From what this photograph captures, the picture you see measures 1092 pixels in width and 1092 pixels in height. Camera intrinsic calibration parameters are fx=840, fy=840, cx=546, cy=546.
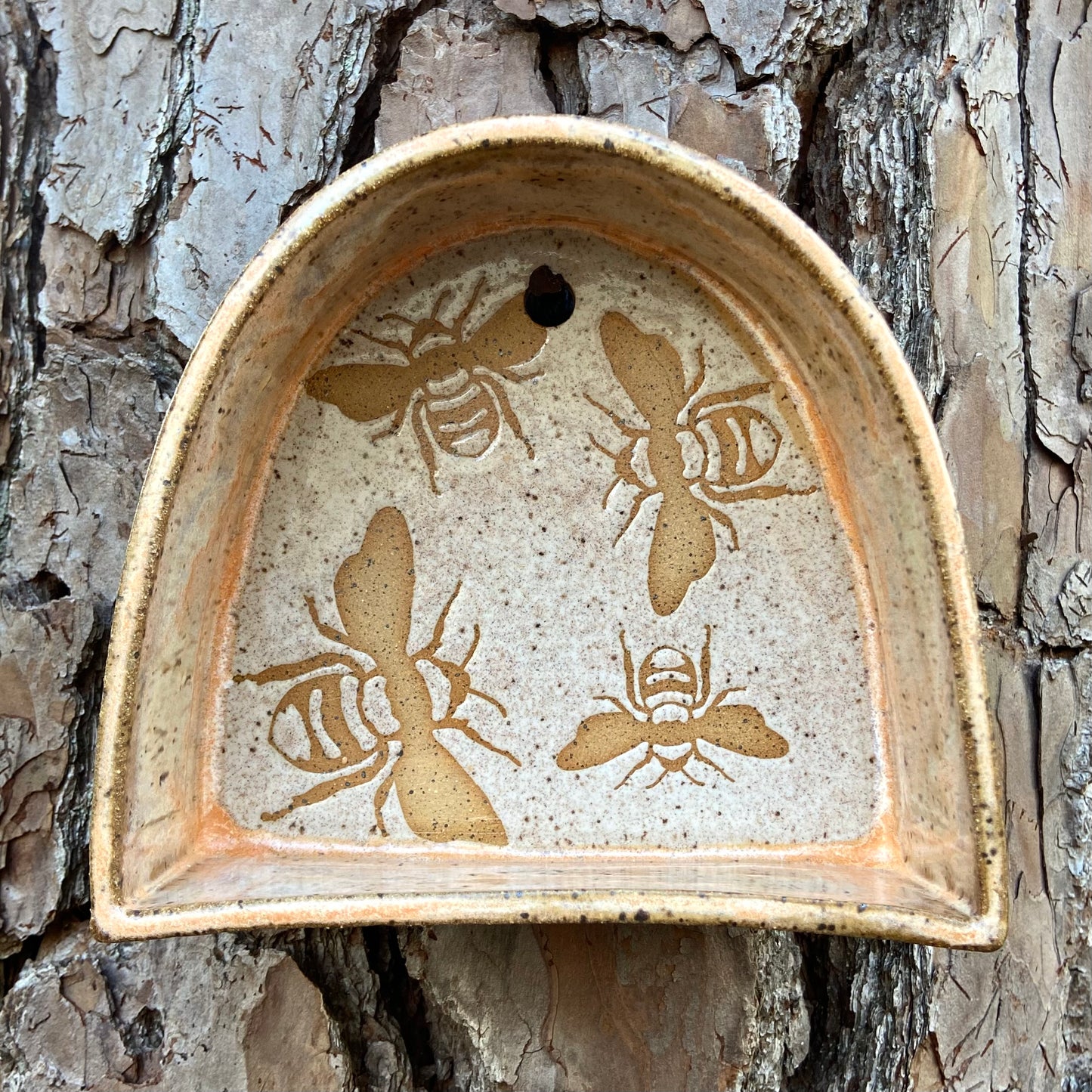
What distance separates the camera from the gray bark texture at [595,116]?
31.4 inches

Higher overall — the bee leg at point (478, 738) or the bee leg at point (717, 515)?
the bee leg at point (717, 515)

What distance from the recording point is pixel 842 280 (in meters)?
0.62

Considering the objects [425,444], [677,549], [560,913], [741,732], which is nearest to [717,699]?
[741,732]

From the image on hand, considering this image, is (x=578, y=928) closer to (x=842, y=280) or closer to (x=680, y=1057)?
(x=680, y=1057)

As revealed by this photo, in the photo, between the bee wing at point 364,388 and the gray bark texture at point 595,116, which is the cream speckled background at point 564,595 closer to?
the bee wing at point 364,388

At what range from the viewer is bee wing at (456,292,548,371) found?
0.76 metres

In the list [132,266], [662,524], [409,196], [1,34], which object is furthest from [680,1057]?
[1,34]


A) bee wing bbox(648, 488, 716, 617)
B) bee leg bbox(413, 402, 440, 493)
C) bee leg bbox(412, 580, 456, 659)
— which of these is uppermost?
bee leg bbox(413, 402, 440, 493)

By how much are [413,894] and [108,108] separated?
776 millimetres

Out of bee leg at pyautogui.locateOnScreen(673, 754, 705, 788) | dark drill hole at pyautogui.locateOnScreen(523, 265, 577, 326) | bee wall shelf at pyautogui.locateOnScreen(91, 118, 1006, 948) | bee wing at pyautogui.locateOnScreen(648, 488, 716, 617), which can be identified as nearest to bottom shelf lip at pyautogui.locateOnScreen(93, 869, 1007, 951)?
bee wall shelf at pyautogui.locateOnScreen(91, 118, 1006, 948)

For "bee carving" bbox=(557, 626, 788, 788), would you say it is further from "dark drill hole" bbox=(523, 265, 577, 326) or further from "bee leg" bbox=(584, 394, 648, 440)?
"dark drill hole" bbox=(523, 265, 577, 326)

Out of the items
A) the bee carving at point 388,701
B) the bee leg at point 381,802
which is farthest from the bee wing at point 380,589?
the bee leg at point 381,802

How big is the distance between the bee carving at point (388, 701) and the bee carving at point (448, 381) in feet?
0.29

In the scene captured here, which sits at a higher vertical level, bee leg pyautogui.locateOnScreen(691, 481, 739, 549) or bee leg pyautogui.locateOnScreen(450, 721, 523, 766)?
bee leg pyautogui.locateOnScreen(691, 481, 739, 549)
